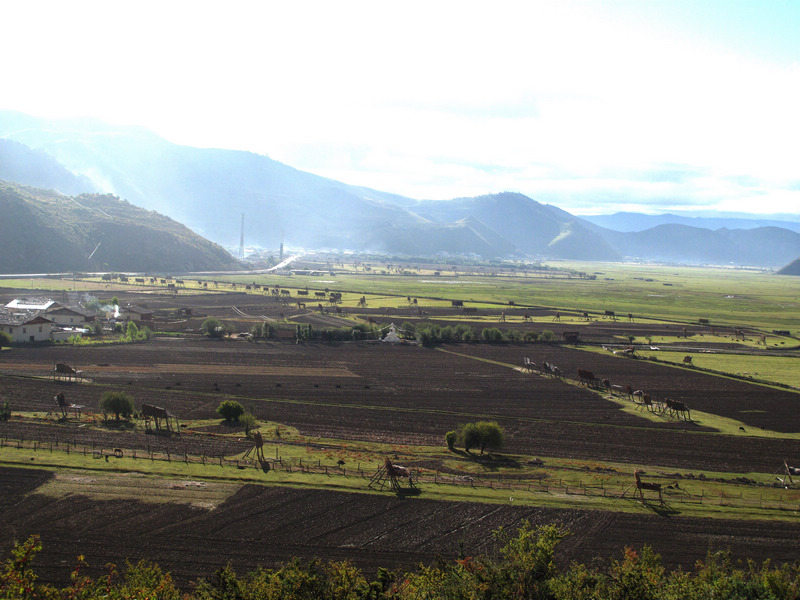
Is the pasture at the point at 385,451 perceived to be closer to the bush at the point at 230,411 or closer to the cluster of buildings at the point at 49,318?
the bush at the point at 230,411

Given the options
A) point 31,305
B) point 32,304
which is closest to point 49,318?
point 31,305

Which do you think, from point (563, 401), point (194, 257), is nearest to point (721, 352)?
point (563, 401)

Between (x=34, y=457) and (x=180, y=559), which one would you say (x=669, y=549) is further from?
(x=34, y=457)

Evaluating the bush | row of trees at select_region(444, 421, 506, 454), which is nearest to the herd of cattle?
row of trees at select_region(444, 421, 506, 454)

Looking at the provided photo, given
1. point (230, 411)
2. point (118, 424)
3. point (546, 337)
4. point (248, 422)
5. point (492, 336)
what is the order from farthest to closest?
point (546, 337) < point (492, 336) < point (230, 411) < point (248, 422) < point (118, 424)

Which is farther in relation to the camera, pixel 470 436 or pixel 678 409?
pixel 678 409

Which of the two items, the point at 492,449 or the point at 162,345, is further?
the point at 162,345

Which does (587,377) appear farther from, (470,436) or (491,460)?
(491,460)
